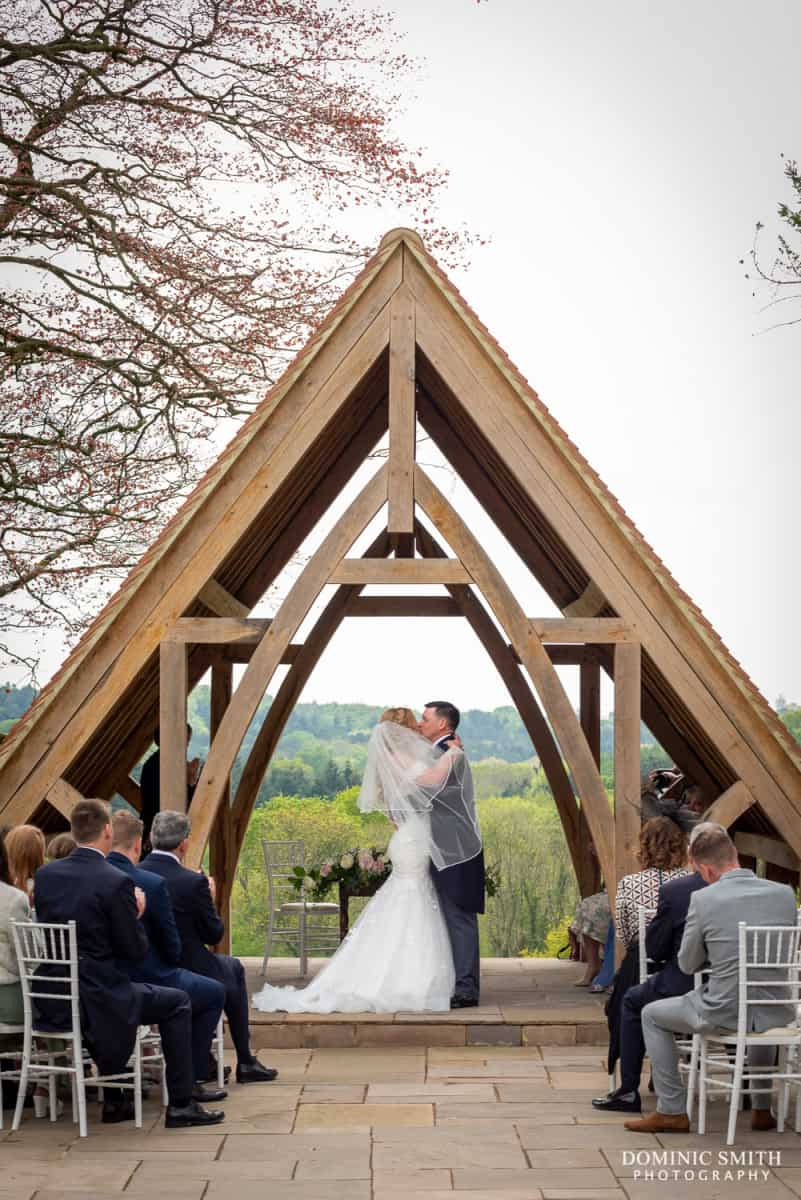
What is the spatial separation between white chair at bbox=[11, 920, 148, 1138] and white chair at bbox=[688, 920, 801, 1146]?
2292 mm

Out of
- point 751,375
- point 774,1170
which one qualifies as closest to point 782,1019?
point 774,1170

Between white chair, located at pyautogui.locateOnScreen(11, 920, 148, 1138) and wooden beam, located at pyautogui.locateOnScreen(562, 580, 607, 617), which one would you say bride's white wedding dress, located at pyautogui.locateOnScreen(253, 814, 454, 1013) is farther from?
white chair, located at pyautogui.locateOnScreen(11, 920, 148, 1138)

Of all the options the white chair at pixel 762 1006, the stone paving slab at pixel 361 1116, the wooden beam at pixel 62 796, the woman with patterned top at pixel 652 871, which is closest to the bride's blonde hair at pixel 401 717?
the wooden beam at pixel 62 796

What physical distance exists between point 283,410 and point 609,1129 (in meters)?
3.93

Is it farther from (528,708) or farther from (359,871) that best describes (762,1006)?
(528,708)

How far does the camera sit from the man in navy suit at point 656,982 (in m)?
6.44

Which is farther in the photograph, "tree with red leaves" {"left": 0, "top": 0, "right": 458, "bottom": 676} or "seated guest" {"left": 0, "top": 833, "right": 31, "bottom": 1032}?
"tree with red leaves" {"left": 0, "top": 0, "right": 458, "bottom": 676}

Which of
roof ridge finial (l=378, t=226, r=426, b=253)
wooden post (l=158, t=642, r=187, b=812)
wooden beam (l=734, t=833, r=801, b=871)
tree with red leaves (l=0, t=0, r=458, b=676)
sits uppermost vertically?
tree with red leaves (l=0, t=0, r=458, b=676)

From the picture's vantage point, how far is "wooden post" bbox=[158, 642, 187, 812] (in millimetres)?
8344

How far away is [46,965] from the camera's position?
649 centimetres

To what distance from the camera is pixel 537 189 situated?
24.2m

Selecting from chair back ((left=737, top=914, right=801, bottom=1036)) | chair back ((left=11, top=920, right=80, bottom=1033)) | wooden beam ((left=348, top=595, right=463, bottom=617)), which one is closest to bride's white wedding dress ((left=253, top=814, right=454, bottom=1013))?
chair back ((left=11, top=920, right=80, bottom=1033))

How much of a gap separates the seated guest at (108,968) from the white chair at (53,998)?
50 mm

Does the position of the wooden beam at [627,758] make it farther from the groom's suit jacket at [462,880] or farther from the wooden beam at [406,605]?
the wooden beam at [406,605]
